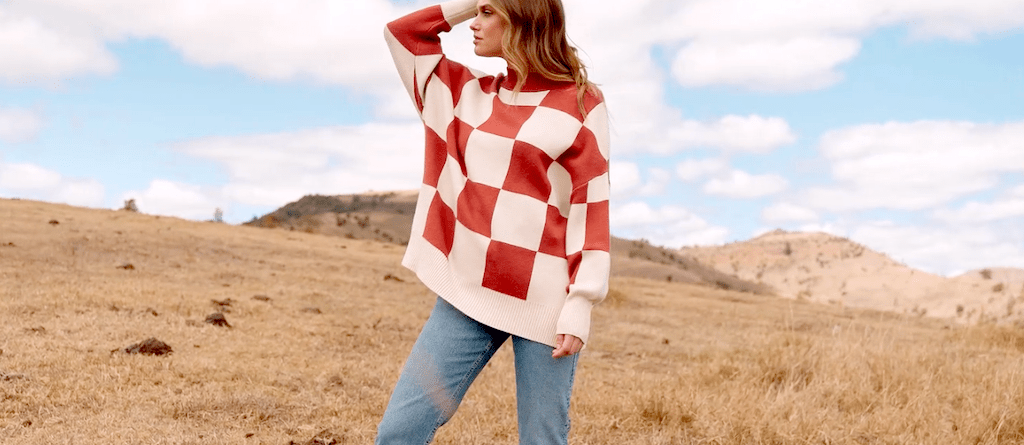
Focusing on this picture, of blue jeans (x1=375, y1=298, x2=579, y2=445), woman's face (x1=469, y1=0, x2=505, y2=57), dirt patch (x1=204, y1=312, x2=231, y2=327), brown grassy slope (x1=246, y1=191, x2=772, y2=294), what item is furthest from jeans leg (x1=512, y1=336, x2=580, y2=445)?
brown grassy slope (x1=246, y1=191, x2=772, y2=294)

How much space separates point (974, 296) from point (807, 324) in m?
14.1

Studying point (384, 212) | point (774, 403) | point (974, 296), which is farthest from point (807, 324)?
point (384, 212)

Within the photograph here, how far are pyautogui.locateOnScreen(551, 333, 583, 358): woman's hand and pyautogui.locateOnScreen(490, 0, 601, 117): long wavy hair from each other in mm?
694

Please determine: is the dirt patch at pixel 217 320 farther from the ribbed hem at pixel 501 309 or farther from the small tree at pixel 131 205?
the small tree at pixel 131 205

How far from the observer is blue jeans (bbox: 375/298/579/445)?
7.70 feet

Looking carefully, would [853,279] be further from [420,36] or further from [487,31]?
[487,31]

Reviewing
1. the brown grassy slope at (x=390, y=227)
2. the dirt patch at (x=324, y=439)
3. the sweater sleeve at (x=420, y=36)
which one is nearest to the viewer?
the sweater sleeve at (x=420, y=36)

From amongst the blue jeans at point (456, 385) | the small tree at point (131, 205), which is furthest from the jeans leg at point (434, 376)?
the small tree at point (131, 205)

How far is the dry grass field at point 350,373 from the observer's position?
15.1 feet

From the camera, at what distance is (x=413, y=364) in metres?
2.37

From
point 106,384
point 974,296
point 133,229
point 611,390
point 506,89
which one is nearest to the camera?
point 506,89

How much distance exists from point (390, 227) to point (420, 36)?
28.0 m

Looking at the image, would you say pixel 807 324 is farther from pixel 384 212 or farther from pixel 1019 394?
pixel 384 212

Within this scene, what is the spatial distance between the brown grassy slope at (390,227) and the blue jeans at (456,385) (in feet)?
64.3
